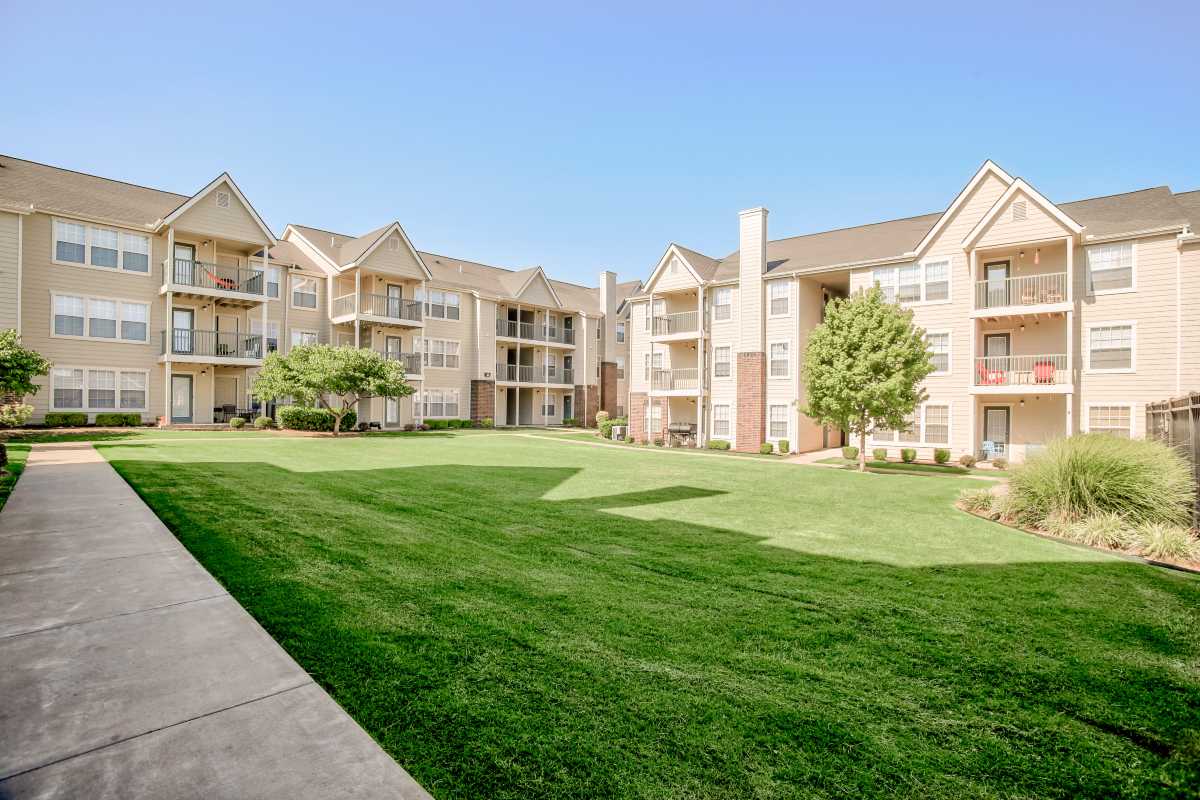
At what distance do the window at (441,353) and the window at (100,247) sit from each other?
14104 mm

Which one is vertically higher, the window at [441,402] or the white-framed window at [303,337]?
the white-framed window at [303,337]

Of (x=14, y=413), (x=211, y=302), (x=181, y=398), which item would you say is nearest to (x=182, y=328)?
(x=211, y=302)

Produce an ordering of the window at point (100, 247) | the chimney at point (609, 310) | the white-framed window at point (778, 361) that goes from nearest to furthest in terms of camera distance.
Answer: the window at point (100, 247) → the white-framed window at point (778, 361) → the chimney at point (609, 310)

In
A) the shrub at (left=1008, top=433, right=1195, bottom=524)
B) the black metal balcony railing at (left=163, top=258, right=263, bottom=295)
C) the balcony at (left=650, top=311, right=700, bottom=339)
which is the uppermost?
the black metal balcony railing at (left=163, top=258, right=263, bottom=295)

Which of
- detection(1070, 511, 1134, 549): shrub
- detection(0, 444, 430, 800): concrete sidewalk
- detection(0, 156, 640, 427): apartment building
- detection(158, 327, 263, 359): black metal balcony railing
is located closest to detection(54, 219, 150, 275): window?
detection(0, 156, 640, 427): apartment building

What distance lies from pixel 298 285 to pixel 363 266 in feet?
12.8

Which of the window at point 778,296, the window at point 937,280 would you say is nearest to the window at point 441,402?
the window at point 778,296

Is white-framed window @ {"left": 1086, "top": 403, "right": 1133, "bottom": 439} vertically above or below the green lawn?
above

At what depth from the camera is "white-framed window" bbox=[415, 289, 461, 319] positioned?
35.5 m

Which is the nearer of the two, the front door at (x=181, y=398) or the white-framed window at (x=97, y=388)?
the white-framed window at (x=97, y=388)

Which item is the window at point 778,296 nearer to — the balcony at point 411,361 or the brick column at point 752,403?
the brick column at point 752,403

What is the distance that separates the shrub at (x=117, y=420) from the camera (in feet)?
78.4

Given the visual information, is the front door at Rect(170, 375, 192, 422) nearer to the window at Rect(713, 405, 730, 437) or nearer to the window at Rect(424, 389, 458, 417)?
the window at Rect(424, 389, 458, 417)

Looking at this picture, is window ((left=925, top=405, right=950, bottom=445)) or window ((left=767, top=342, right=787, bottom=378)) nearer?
window ((left=925, top=405, right=950, bottom=445))
